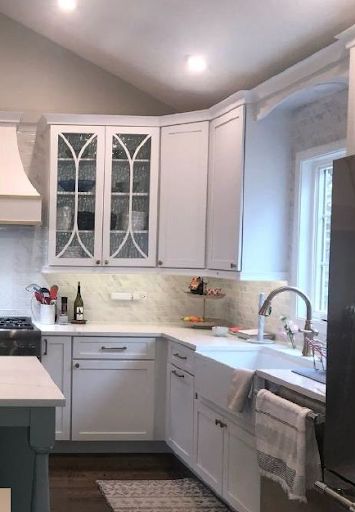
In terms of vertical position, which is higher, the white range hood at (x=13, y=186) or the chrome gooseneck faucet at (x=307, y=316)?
the white range hood at (x=13, y=186)

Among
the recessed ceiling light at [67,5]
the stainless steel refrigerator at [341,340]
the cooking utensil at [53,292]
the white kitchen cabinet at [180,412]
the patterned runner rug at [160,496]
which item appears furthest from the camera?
the cooking utensil at [53,292]

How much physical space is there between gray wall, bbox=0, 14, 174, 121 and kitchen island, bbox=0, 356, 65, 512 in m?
2.83

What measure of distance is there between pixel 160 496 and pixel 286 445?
5.40ft

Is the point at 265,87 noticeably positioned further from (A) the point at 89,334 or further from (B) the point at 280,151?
(A) the point at 89,334

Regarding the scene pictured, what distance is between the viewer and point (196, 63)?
4.72 m

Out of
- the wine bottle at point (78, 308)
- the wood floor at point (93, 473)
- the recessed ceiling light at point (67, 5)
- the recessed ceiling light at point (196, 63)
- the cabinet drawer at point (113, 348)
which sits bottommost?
the wood floor at point (93, 473)

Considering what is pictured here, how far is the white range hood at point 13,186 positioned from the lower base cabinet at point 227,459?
6.18 ft

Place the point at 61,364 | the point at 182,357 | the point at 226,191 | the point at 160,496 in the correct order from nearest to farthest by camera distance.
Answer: the point at 160,496, the point at 182,357, the point at 226,191, the point at 61,364

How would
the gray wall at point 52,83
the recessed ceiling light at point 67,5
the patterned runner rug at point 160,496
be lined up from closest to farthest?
the patterned runner rug at point 160,496 < the recessed ceiling light at point 67,5 < the gray wall at point 52,83

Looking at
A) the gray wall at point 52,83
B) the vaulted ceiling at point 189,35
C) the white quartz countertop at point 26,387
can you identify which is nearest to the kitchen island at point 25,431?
the white quartz countertop at point 26,387

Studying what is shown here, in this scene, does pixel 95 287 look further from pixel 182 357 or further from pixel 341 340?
pixel 341 340

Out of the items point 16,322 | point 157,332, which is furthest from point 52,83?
point 157,332

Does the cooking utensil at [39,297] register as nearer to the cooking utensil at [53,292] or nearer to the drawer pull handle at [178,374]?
the cooking utensil at [53,292]

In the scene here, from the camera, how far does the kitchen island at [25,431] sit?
257 centimetres
